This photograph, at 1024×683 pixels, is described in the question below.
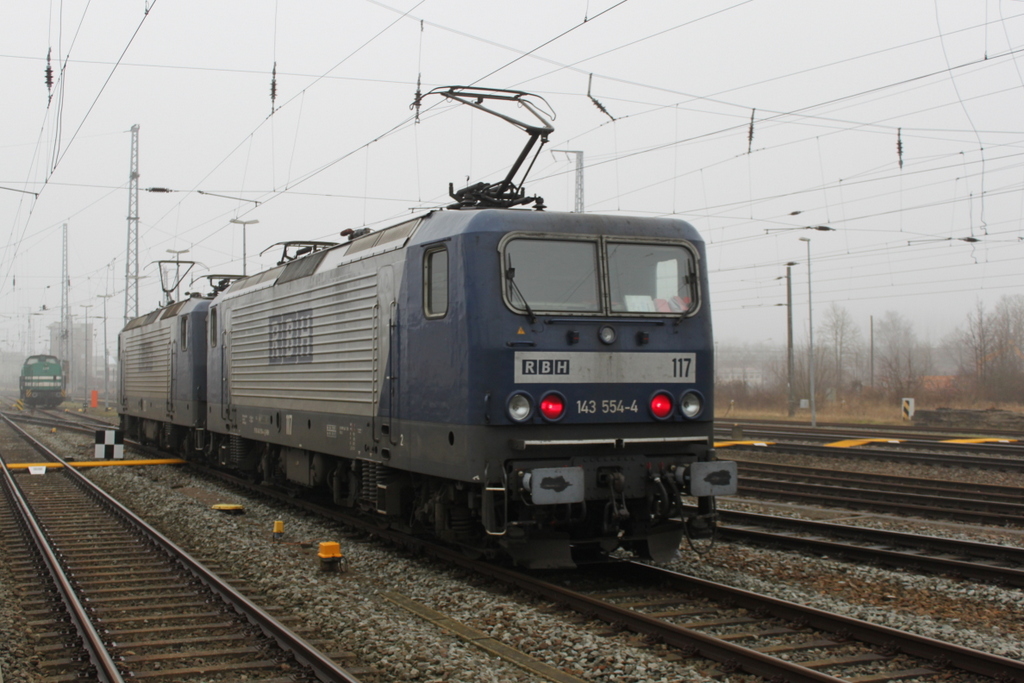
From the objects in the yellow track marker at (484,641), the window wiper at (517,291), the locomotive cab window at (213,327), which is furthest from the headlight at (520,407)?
the locomotive cab window at (213,327)

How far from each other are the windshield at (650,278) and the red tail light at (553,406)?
101cm

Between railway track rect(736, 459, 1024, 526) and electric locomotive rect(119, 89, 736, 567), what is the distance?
17.6 feet

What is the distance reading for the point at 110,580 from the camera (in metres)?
8.98

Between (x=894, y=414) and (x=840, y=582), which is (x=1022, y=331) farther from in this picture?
(x=840, y=582)

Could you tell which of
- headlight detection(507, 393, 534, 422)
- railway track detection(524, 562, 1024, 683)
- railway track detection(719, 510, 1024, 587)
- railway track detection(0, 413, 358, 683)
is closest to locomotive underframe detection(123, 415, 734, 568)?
headlight detection(507, 393, 534, 422)

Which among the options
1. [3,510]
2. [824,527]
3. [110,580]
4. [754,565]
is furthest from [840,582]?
[3,510]

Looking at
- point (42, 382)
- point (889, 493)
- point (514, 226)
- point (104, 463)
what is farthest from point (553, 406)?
point (42, 382)

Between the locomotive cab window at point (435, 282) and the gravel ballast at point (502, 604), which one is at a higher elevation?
the locomotive cab window at point (435, 282)

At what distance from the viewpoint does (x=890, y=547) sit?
10.1m

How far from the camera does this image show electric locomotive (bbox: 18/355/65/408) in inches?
2058

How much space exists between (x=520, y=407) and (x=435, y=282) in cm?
154

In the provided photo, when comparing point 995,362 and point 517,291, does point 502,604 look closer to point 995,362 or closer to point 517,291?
point 517,291

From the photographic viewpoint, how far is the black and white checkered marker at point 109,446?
21062mm

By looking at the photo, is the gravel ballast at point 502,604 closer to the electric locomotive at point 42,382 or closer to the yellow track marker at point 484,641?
the yellow track marker at point 484,641
